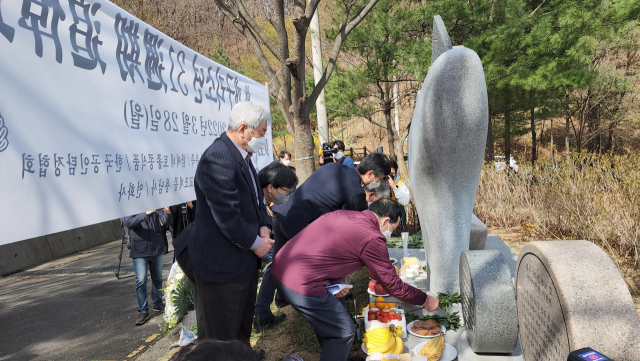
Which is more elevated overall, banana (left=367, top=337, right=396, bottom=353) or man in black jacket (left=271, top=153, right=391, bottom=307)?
man in black jacket (left=271, top=153, right=391, bottom=307)

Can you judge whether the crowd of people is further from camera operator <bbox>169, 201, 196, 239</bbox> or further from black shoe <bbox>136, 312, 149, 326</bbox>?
camera operator <bbox>169, 201, 196, 239</bbox>

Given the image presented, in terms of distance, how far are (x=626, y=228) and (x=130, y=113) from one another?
5.36 meters

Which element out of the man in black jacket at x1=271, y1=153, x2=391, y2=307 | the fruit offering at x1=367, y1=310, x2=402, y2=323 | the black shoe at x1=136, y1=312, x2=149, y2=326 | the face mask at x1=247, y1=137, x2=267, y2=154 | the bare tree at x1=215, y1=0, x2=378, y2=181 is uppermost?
the bare tree at x1=215, y1=0, x2=378, y2=181

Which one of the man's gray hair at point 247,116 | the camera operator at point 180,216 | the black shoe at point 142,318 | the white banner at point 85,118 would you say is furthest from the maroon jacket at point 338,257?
the camera operator at point 180,216

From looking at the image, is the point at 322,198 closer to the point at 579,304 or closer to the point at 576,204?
the point at 579,304

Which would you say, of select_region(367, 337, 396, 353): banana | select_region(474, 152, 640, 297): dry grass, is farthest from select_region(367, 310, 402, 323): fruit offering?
select_region(474, 152, 640, 297): dry grass

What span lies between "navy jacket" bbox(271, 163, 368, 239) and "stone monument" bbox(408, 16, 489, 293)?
0.66m

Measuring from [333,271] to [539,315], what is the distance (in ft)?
3.64

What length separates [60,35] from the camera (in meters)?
2.18

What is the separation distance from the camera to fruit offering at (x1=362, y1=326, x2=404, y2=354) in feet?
8.55

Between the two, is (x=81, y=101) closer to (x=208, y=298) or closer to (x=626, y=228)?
(x=208, y=298)

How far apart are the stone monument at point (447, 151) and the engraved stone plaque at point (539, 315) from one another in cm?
100

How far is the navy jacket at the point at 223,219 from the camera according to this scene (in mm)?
2285

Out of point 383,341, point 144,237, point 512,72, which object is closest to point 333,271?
point 383,341
